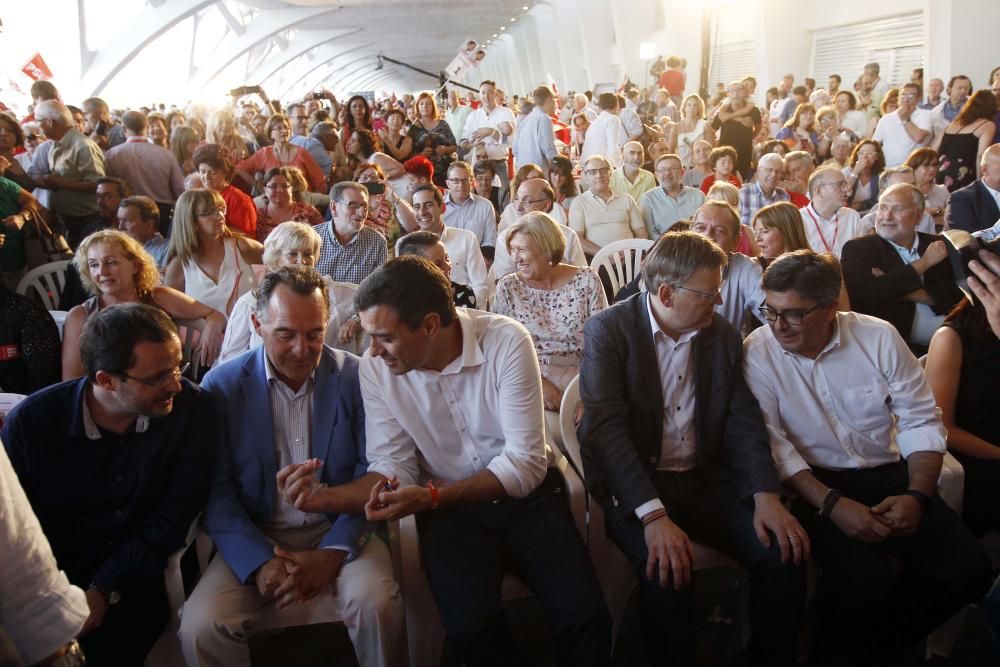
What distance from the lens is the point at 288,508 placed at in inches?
88.7

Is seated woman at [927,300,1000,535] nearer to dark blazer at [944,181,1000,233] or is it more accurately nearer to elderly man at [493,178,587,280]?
elderly man at [493,178,587,280]

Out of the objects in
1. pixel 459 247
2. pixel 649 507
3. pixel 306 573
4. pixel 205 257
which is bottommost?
pixel 649 507

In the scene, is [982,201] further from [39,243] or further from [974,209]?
[39,243]

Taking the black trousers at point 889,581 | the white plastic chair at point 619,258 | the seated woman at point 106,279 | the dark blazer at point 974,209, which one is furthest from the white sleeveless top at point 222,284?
the dark blazer at point 974,209

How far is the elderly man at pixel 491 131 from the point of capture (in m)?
8.72

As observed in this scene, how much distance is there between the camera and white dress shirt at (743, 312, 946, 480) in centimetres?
227

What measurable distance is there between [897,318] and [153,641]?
3.53 meters

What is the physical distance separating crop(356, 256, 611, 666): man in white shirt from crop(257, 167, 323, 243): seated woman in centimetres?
325

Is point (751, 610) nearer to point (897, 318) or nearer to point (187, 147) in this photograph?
point (897, 318)

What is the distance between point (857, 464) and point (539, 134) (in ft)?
20.1

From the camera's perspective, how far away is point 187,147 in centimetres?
638

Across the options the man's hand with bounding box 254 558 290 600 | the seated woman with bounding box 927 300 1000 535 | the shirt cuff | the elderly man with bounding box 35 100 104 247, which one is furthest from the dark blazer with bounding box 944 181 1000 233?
the elderly man with bounding box 35 100 104 247

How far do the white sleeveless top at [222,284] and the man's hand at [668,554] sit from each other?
8.52ft

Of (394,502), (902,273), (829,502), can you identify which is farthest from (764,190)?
(394,502)
